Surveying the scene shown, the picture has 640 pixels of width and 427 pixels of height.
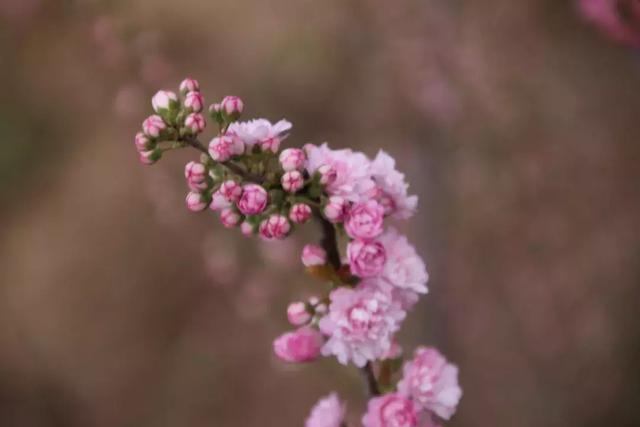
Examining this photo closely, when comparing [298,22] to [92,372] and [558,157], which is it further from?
[92,372]

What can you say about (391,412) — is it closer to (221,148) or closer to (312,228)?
(221,148)

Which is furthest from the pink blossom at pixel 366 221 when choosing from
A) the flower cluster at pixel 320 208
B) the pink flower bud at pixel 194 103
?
the pink flower bud at pixel 194 103

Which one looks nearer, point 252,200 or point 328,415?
point 252,200

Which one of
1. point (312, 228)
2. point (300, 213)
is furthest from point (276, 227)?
point (312, 228)

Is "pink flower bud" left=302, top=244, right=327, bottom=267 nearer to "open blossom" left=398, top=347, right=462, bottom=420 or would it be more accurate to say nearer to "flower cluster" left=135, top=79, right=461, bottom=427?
"flower cluster" left=135, top=79, right=461, bottom=427

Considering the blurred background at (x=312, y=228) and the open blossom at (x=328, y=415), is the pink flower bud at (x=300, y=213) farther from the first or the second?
the blurred background at (x=312, y=228)
